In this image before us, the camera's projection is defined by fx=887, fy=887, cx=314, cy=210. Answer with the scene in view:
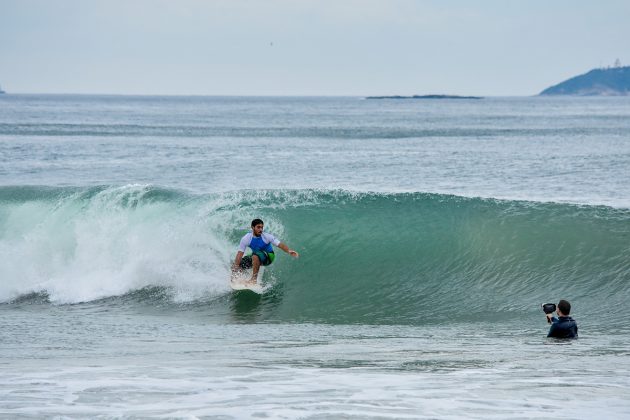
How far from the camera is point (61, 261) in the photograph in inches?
661

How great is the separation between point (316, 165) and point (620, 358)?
2555cm

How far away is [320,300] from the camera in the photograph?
15.0 meters

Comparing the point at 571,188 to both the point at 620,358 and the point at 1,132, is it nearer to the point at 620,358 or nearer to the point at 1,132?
the point at 620,358

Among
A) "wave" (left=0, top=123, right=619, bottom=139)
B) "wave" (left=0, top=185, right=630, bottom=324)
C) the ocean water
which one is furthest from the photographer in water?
"wave" (left=0, top=123, right=619, bottom=139)

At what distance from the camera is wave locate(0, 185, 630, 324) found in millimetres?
14805

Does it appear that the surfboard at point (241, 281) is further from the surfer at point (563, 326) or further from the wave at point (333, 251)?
the surfer at point (563, 326)

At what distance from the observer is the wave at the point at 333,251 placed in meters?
14.8

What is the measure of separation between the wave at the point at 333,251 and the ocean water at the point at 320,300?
5 centimetres

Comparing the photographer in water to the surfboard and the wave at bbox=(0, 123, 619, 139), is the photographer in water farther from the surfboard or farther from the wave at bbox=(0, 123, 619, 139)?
the wave at bbox=(0, 123, 619, 139)

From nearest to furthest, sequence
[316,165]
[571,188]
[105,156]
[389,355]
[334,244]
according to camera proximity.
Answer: [389,355]
[334,244]
[571,188]
[316,165]
[105,156]

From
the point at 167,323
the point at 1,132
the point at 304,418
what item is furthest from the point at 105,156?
the point at 304,418

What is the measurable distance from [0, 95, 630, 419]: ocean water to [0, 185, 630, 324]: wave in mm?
50

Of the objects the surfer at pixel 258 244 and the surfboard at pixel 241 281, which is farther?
the surfboard at pixel 241 281

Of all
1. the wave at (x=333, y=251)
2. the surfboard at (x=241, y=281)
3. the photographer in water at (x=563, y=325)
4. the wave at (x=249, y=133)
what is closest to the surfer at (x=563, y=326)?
the photographer in water at (x=563, y=325)
